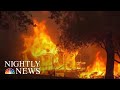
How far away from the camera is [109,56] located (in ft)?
33.2

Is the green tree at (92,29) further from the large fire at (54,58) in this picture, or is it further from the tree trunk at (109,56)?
the large fire at (54,58)

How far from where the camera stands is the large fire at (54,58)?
395 inches

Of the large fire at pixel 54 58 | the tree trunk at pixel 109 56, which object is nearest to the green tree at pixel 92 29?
the tree trunk at pixel 109 56

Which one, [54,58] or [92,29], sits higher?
[92,29]

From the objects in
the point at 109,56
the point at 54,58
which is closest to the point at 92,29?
the point at 109,56

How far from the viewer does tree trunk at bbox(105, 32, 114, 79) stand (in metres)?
10.1

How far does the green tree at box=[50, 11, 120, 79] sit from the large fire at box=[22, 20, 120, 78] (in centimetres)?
20

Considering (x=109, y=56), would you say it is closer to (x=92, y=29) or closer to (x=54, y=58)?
(x=92, y=29)

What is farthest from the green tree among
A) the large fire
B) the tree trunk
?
the large fire

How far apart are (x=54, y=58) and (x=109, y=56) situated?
136cm

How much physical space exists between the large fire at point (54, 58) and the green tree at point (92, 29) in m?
0.20
